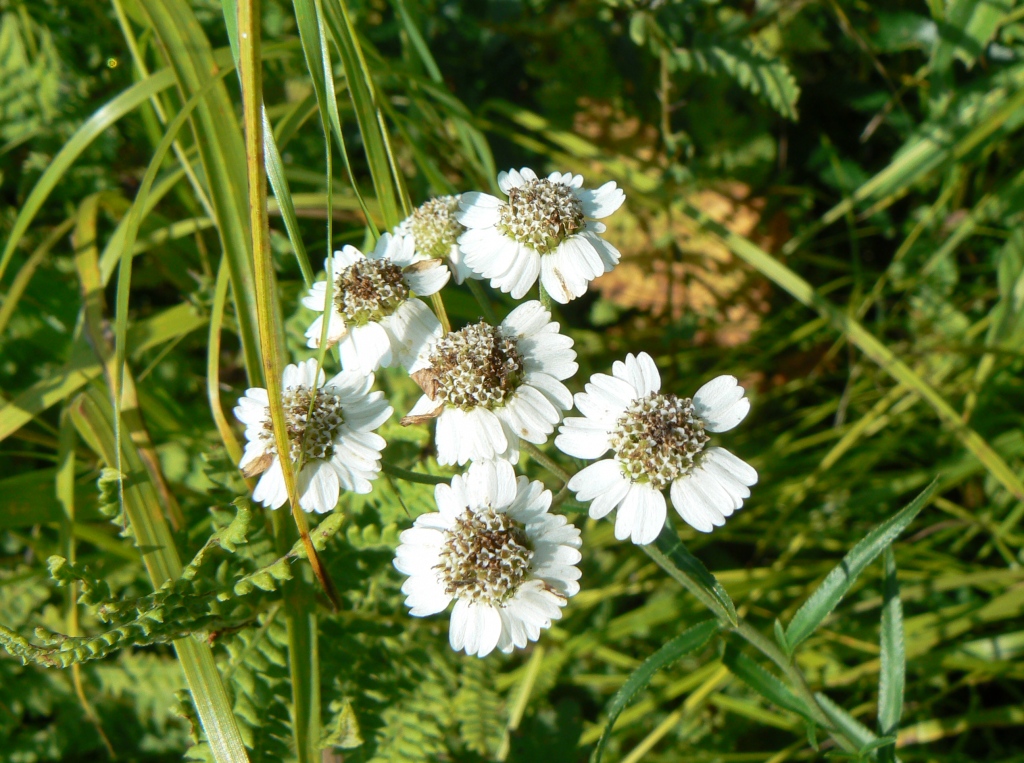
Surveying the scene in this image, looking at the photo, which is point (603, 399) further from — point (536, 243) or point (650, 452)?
point (536, 243)

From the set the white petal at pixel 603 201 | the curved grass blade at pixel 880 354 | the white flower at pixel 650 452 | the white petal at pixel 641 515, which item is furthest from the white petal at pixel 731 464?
the curved grass blade at pixel 880 354

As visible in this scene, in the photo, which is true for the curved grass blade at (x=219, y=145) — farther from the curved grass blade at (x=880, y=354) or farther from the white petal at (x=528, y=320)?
the curved grass blade at (x=880, y=354)

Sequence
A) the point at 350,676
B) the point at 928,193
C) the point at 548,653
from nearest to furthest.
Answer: the point at 350,676, the point at 548,653, the point at 928,193

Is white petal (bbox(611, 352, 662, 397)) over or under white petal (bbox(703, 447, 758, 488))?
over

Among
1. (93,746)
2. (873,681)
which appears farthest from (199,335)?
(873,681)

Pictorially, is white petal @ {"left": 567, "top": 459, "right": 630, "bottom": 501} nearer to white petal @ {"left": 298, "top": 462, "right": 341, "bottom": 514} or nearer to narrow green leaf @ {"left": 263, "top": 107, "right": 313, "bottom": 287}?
white petal @ {"left": 298, "top": 462, "right": 341, "bottom": 514}

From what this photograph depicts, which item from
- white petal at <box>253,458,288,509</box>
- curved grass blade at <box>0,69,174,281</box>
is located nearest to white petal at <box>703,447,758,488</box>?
white petal at <box>253,458,288,509</box>

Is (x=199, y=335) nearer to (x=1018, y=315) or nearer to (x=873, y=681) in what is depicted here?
(x=873, y=681)
